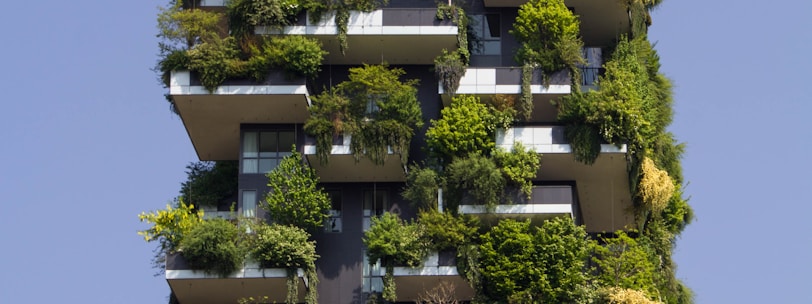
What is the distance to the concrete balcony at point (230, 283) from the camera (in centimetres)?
7825

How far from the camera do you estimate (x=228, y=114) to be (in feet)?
267

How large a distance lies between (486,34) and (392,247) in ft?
30.7

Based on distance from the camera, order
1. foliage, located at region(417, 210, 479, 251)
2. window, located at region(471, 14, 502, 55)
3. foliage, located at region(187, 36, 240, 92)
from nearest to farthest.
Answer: foliage, located at region(417, 210, 479, 251)
foliage, located at region(187, 36, 240, 92)
window, located at region(471, 14, 502, 55)

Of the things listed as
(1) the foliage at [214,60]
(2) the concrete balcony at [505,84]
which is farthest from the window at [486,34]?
(1) the foliage at [214,60]

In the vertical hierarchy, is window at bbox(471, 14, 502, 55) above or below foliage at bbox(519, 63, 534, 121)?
above

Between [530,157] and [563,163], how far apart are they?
60.0 inches

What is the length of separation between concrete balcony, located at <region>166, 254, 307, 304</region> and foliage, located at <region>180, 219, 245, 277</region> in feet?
0.81

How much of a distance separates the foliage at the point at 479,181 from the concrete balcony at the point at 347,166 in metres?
2.32

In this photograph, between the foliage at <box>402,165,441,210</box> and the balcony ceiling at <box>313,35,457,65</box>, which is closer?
the foliage at <box>402,165,441,210</box>

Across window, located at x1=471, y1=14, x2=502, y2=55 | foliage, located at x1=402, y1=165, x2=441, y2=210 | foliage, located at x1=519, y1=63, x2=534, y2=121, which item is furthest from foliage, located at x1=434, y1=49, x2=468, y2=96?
foliage, located at x1=402, y1=165, x2=441, y2=210

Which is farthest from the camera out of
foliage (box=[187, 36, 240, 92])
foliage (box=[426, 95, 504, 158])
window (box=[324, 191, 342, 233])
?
window (box=[324, 191, 342, 233])

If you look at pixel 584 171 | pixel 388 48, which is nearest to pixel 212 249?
pixel 388 48

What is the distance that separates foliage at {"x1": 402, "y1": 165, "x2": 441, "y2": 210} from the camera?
7894 cm

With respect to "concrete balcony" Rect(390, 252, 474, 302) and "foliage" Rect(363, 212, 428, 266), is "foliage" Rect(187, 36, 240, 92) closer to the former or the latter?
"foliage" Rect(363, 212, 428, 266)
